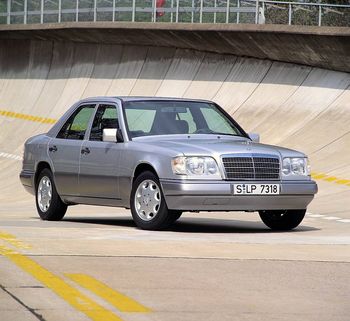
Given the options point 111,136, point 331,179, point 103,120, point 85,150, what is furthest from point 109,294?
point 331,179

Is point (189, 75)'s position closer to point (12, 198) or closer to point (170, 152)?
point (12, 198)

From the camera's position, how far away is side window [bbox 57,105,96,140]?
16016mm

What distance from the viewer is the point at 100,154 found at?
1525cm

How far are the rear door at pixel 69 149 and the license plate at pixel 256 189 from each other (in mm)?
2480

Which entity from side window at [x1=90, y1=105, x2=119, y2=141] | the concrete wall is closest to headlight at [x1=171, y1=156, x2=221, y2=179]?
side window at [x1=90, y1=105, x2=119, y2=141]

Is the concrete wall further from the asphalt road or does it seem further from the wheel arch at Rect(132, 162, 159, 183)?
the asphalt road

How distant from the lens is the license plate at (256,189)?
13984 millimetres

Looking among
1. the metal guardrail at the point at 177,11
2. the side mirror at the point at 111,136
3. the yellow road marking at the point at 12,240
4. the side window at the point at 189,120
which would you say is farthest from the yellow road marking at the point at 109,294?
the metal guardrail at the point at 177,11

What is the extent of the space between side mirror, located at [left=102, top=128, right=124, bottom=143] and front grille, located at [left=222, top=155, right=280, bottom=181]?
1.47 m

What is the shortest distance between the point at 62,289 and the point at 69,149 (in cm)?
748

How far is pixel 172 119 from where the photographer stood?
597 inches

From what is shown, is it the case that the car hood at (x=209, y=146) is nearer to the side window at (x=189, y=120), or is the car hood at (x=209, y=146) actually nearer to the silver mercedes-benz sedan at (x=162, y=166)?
the silver mercedes-benz sedan at (x=162, y=166)

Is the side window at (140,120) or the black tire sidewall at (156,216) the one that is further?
the side window at (140,120)

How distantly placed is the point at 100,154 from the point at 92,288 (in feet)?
21.9
